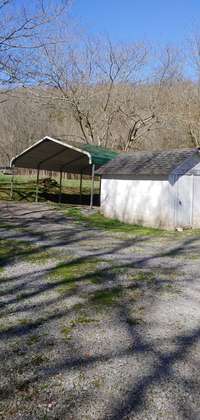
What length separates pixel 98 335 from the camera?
12.2 ft

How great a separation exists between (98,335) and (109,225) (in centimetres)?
896

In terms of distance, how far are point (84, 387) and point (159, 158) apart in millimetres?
11511

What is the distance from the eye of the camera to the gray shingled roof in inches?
493

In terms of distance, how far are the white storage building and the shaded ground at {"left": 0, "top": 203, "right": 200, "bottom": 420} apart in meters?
4.81

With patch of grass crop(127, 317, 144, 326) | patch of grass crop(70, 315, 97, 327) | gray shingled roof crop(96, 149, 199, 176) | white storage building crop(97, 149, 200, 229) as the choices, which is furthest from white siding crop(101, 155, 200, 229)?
patch of grass crop(70, 315, 97, 327)

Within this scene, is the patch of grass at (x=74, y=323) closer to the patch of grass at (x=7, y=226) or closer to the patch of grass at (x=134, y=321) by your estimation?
the patch of grass at (x=134, y=321)

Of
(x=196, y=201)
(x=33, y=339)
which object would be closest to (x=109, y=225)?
(x=196, y=201)

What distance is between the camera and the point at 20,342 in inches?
139

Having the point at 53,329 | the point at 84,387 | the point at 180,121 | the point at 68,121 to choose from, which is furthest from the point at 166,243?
the point at 68,121

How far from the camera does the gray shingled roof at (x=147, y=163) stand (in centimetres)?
1252

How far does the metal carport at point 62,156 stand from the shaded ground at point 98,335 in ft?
26.0

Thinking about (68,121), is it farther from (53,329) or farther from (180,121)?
(53,329)

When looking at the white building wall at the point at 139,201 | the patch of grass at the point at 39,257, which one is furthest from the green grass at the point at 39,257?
the white building wall at the point at 139,201

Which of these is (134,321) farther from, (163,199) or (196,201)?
(196,201)
